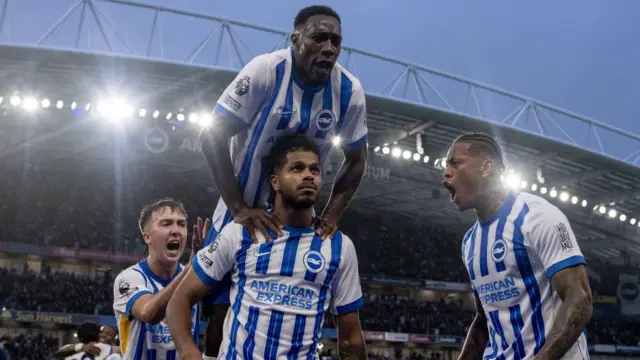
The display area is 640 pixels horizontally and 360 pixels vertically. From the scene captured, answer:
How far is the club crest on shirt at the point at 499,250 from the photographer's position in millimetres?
3939

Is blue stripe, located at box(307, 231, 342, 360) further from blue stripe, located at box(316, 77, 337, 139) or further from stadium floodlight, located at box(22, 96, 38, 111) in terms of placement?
stadium floodlight, located at box(22, 96, 38, 111)

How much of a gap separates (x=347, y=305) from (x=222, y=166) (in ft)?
3.35

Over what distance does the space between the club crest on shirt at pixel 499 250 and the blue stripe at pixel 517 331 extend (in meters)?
0.28

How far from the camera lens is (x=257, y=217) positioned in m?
3.62

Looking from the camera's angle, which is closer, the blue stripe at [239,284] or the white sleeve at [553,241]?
the blue stripe at [239,284]

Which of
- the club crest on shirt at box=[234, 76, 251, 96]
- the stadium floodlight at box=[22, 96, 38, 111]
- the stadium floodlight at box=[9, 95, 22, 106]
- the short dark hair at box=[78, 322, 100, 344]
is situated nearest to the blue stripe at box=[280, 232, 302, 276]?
the club crest on shirt at box=[234, 76, 251, 96]

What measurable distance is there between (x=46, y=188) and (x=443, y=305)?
20.0 m

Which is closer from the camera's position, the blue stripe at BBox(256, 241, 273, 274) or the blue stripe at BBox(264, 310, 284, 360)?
the blue stripe at BBox(264, 310, 284, 360)

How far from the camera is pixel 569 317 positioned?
11.5 ft

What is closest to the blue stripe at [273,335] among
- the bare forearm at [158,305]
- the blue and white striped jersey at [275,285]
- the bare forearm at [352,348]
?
the blue and white striped jersey at [275,285]

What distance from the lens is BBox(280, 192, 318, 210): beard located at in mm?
3523

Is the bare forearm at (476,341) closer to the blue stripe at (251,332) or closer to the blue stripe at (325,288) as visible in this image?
the blue stripe at (325,288)

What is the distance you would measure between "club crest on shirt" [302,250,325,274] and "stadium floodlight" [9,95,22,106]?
21.4 metres

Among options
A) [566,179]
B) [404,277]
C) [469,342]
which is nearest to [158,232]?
[469,342]
